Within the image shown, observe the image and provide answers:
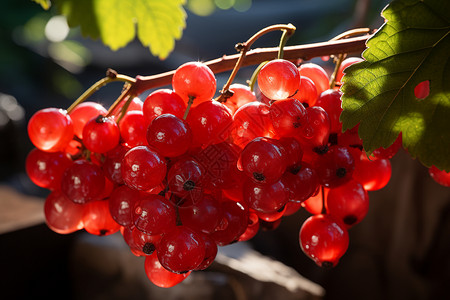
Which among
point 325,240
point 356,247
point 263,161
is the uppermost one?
point 263,161

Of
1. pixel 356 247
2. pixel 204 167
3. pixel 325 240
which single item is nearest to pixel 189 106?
pixel 204 167

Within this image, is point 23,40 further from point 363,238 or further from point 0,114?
point 363,238

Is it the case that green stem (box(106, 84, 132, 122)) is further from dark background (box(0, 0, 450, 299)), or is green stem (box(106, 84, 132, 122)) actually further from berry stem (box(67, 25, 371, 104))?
dark background (box(0, 0, 450, 299))

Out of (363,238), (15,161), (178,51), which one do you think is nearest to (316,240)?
(363,238)

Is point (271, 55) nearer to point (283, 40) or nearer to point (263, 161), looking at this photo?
point (283, 40)

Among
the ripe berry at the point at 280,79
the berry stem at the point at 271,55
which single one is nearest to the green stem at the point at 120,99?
the berry stem at the point at 271,55

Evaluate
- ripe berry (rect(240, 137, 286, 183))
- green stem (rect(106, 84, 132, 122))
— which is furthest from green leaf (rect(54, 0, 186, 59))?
ripe berry (rect(240, 137, 286, 183))
